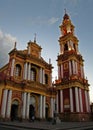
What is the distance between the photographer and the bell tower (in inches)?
1385

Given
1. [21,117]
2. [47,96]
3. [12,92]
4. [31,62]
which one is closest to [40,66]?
[31,62]

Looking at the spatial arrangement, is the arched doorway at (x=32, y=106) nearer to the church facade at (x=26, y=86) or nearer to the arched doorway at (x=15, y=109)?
the church facade at (x=26, y=86)

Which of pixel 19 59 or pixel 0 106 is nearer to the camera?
pixel 0 106

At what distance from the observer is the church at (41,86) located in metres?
25.3

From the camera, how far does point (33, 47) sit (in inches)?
1281

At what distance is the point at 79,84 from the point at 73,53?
29.6 feet

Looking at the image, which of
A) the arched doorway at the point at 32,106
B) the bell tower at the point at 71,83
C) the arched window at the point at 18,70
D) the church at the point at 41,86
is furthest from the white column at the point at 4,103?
the bell tower at the point at 71,83

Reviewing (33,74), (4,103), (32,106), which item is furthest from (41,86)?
(4,103)

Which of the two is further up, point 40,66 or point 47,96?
point 40,66

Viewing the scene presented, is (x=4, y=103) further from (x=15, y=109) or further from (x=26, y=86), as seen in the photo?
(x=26, y=86)

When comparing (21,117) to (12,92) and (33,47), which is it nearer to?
(12,92)

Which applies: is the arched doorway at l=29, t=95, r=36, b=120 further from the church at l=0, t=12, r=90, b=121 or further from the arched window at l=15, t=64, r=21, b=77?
the arched window at l=15, t=64, r=21, b=77

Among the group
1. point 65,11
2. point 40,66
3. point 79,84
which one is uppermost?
point 65,11

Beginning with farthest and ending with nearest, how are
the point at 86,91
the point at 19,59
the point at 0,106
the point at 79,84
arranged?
1. the point at 86,91
2. the point at 79,84
3. the point at 19,59
4. the point at 0,106
